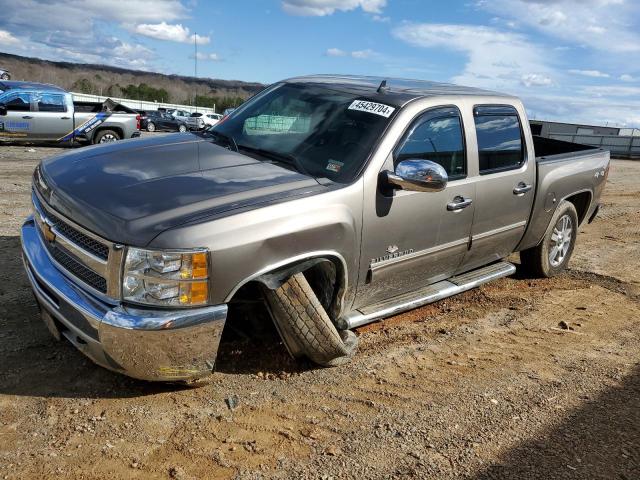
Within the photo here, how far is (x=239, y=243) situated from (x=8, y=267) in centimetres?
312

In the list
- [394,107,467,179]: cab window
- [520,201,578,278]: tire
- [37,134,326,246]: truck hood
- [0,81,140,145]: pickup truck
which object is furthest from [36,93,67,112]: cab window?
[394,107,467,179]: cab window

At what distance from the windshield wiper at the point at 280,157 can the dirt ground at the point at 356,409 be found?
123cm

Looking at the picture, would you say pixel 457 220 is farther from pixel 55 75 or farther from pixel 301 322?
pixel 55 75

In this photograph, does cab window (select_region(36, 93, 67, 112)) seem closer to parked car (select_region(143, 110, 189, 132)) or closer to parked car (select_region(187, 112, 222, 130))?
parked car (select_region(143, 110, 189, 132))

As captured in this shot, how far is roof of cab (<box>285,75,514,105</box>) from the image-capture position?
4.05 metres

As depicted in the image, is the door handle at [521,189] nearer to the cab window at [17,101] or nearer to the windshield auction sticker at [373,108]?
the windshield auction sticker at [373,108]

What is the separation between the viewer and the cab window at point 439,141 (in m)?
3.86

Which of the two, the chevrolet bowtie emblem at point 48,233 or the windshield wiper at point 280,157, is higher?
the windshield wiper at point 280,157

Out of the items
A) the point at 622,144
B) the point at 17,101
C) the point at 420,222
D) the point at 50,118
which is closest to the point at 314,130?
the point at 420,222

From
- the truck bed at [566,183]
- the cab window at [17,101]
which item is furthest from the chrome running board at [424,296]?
the cab window at [17,101]

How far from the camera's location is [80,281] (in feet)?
9.83

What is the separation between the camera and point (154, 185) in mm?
3119

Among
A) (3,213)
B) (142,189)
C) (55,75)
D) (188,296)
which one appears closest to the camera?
(188,296)

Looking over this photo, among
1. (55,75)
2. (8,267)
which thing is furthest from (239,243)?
(55,75)
